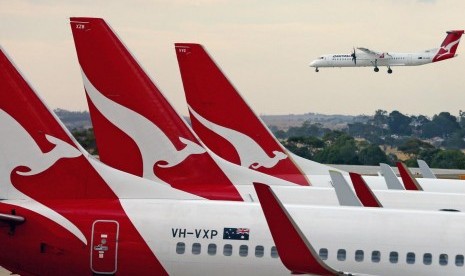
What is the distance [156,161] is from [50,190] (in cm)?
524

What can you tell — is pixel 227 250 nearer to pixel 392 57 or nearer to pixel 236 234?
pixel 236 234

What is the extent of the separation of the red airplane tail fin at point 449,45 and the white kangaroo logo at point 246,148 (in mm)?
131316

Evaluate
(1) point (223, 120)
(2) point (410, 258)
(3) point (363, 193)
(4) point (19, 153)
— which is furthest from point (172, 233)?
(1) point (223, 120)

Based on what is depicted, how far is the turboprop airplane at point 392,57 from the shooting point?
546 ft

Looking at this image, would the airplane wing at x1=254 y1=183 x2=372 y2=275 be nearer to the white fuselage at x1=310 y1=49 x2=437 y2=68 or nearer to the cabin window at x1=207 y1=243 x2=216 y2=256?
the cabin window at x1=207 y1=243 x2=216 y2=256

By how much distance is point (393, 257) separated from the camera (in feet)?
74.3

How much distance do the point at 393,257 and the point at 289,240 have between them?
10.0ft

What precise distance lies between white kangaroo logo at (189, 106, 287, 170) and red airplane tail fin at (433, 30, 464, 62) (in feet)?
431

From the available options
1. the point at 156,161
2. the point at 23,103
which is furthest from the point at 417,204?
the point at 23,103

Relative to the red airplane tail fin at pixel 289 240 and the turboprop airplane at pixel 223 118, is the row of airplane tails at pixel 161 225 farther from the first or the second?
the turboprop airplane at pixel 223 118

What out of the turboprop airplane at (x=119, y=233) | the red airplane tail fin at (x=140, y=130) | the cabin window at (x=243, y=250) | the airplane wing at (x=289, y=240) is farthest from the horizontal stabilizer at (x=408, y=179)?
the airplane wing at (x=289, y=240)

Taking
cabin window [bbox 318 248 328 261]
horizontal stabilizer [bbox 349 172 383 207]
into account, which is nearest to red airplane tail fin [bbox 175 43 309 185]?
horizontal stabilizer [bbox 349 172 383 207]

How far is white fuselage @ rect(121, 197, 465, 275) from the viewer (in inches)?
890

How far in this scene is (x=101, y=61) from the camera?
29984 mm
